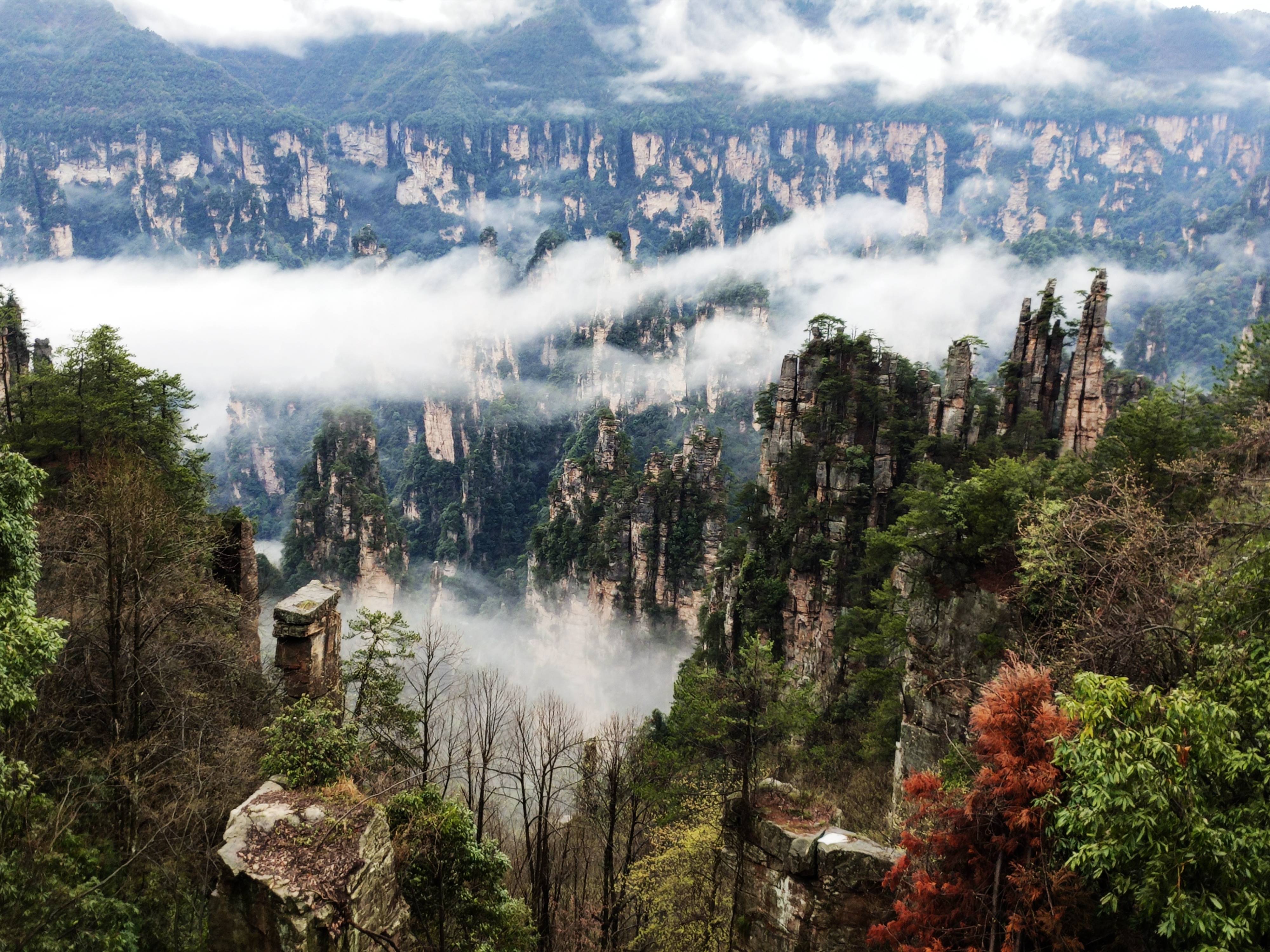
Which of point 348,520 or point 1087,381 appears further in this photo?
point 348,520

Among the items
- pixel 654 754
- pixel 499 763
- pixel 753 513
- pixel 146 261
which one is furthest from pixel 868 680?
pixel 146 261

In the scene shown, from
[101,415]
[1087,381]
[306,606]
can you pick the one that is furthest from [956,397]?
[101,415]

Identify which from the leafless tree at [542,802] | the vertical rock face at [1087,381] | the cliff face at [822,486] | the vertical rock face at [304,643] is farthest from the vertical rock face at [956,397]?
the vertical rock face at [304,643]

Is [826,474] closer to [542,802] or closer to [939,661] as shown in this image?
[939,661]

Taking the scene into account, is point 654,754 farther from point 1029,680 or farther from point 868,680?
point 1029,680

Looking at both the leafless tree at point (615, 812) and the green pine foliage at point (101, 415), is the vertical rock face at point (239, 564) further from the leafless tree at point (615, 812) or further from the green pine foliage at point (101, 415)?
the leafless tree at point (615, 812)

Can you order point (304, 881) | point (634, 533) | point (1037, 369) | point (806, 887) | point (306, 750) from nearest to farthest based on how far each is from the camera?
point (304, 881) < point (306, 750) < point (806, 887) < point (1037, 369) < point (634, 533)
